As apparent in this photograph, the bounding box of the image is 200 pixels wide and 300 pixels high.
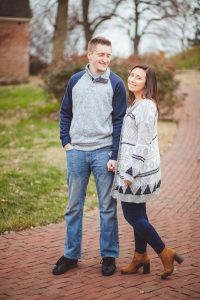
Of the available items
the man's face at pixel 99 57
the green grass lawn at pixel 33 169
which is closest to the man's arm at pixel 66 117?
the man's face at pixel 99 57

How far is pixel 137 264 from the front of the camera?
4211mm

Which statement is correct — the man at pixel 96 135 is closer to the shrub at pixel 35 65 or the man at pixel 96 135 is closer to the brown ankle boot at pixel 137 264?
the brown ankle boot at pixel 137 264

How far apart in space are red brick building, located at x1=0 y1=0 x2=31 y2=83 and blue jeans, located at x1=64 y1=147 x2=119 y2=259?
22.9m

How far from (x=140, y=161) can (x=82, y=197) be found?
2.67ft

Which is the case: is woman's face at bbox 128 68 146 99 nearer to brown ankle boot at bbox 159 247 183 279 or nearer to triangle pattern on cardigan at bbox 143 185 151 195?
triangle pattern on cardigan at bbox 143 185 151 195

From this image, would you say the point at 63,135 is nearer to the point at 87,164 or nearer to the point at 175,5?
the point at 87,164

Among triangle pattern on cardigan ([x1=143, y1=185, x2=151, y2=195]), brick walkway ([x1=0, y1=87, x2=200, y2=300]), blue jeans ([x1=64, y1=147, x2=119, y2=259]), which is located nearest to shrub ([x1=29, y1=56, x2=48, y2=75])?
brick walkway ([x1=0, y1=87, x2=200, y2=300])

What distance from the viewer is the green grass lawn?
6320mm

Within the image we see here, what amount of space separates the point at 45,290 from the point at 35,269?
528mm

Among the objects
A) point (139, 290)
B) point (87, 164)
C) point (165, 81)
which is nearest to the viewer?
point (139, 290)

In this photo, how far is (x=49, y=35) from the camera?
112 feet

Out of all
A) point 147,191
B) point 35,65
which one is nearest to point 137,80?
point 147,191

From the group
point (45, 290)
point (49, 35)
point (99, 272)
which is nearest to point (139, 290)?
point (99, 272)

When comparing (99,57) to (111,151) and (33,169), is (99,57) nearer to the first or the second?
(111,151)
